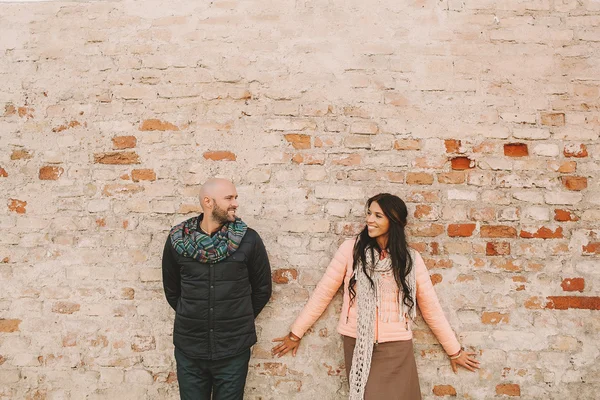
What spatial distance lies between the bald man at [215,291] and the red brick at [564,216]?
1870mm

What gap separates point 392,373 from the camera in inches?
98.2

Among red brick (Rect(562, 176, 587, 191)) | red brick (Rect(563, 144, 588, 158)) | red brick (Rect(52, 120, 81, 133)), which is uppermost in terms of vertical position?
red brick (Rect(52, 120, 81, 133))

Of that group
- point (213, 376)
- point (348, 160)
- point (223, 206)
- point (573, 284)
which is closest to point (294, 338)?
point (213, 376)

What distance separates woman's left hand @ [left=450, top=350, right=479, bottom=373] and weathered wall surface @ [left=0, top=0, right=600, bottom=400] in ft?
0.24

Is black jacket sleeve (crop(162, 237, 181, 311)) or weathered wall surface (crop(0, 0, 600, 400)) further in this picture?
weathered wall surface (crop(0, 0, 600, 400))

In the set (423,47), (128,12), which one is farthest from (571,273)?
(128,12)

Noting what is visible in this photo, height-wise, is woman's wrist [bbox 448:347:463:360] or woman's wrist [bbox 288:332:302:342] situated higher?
woman's wrist [bbox 288:332:302:342]

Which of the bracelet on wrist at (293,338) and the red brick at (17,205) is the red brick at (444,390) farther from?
the red brick at (17,205)

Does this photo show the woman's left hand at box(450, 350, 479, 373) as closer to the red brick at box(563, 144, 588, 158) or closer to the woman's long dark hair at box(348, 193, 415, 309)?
the woman's long dark hair at box(348, 193, 415, 309)

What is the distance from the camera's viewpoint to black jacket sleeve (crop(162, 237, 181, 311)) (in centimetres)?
259

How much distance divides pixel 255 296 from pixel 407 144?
1362 millimetres

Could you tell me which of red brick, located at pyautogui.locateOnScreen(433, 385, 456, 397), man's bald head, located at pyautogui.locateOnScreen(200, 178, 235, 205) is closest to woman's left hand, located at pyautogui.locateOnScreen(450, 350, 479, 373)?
red brick, located at pyautogui.locateOnScreen(433, 385, 456, 397)

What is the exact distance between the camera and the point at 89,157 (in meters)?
2.96

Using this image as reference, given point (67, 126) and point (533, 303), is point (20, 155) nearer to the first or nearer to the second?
point (67, 126)
